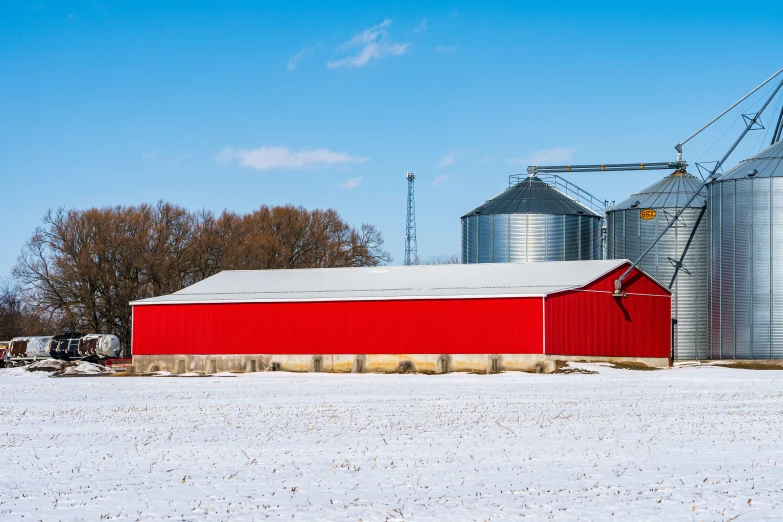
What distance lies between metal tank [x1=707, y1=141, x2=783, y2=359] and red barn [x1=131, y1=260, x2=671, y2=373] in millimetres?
3590

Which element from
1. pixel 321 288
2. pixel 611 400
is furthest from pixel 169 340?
pixel 611 400

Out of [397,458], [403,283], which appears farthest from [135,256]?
[397,458]

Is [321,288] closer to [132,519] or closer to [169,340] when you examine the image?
[169,340]

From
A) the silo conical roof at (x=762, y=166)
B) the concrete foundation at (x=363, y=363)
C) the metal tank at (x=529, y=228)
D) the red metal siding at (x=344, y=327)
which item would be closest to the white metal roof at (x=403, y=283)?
the red metal siding at (x=344, y=327)

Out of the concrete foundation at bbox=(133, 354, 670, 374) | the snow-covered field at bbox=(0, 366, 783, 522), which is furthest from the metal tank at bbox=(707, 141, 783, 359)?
the snow-covered field at bbox=(0, 366, 783, 522)

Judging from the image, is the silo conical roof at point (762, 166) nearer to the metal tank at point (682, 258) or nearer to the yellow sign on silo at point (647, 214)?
the metal tank at point (682, 258)

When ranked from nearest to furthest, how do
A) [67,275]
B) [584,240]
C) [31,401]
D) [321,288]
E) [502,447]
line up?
1. [502,447]
2. [31,401]
3. [321,288]
4. [584,240]
5. [67,275]

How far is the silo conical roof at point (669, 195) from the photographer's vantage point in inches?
2196

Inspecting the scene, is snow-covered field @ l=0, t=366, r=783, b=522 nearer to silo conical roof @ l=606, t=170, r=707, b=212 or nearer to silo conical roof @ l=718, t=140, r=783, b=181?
silo conical roof @ l=718, t=140, r=783, b=181

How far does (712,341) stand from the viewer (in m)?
50.9

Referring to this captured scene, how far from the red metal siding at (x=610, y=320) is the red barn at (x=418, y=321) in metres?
0.05

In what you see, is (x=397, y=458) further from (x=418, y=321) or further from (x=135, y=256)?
(x=135, y=256)

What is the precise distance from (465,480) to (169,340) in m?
43.0

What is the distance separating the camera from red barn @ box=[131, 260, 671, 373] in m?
47.3
